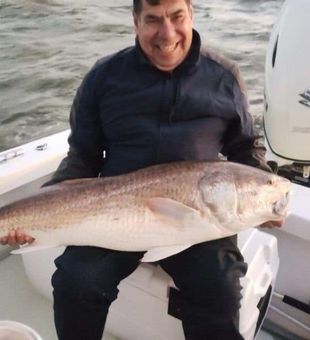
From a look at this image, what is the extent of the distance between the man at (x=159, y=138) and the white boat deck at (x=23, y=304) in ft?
1.94

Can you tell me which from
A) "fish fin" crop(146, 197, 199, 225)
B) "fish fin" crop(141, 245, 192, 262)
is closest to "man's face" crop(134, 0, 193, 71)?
"fish fin" crop(146, 197, 199, 225)

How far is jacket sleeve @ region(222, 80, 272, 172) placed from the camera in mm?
2064

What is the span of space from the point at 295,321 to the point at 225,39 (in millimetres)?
6238

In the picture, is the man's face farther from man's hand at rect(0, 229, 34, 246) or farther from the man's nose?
man's hand at rect(0, 229, 34, 246)

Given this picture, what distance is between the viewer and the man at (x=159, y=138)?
1.83 m

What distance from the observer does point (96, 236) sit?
182 centimetres

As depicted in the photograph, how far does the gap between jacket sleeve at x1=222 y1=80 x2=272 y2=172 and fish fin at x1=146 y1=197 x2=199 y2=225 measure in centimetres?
50

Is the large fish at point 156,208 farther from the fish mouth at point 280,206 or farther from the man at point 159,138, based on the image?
the man at point 159,138

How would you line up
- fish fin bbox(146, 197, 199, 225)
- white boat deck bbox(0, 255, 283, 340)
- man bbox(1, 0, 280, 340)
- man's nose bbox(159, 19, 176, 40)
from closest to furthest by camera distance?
fish fin bbox(146, 197, 199, 225) → man bbox(1, 0, 280, 340) → man's nose bbox(159, 19, 176, 40) → white boat deck bbox(0, 255, 283, 340)

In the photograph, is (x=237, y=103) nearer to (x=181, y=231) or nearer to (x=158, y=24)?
(x=158, y=24)

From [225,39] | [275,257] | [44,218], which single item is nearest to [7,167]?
[44,218]

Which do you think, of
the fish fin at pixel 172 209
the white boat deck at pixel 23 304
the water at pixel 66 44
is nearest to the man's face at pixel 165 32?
the fish fin at pixel 172 209

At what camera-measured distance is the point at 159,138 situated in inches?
78.8

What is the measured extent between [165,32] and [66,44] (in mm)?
6258
